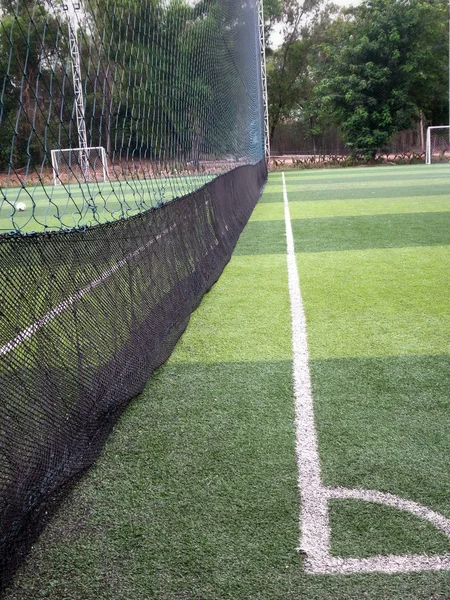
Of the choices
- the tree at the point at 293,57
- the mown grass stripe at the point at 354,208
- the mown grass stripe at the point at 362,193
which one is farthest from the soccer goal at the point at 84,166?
the tree at the point at 293,57

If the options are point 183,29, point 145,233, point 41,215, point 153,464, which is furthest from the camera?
point 41,215

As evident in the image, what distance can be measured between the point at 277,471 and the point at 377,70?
115ft

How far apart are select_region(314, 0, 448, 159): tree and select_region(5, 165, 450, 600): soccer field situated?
31.2 m

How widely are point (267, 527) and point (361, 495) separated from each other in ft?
1.37

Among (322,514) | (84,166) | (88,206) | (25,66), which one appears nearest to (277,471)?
(322,514)

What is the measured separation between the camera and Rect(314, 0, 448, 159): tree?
1359 inches

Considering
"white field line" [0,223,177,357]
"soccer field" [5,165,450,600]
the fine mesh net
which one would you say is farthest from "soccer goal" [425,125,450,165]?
"white field line" [0,223,177,357]

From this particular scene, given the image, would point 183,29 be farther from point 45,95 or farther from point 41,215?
point 41,215

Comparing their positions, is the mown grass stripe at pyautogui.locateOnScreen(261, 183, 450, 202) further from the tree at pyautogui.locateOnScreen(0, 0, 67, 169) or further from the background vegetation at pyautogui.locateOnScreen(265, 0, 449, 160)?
the background vegetation at pyautogui.locateOnScreen(265, 0, 449, 160)

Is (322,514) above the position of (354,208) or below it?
below

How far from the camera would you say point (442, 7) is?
1522 inches

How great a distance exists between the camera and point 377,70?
34750mm

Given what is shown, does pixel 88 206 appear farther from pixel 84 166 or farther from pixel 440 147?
pixel 440 147

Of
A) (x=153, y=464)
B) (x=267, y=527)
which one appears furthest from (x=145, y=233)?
(x=267, y=527)
